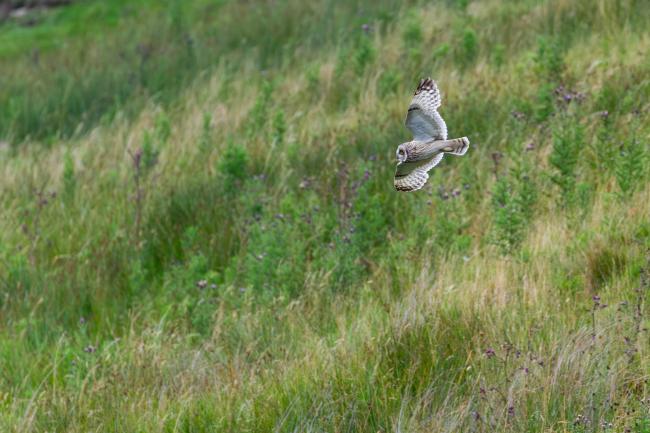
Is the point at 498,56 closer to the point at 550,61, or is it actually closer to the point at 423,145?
the point at 550,61

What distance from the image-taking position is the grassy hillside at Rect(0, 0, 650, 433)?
408 centimetres

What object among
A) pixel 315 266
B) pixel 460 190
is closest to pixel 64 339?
pixel 315 266

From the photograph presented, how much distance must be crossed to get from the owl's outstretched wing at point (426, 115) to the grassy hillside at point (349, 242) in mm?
951

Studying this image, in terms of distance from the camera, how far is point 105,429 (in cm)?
435

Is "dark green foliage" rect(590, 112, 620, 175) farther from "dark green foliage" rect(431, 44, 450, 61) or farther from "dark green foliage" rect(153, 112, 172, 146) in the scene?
"dark green foliage" rect(153, 112, 172, 146)

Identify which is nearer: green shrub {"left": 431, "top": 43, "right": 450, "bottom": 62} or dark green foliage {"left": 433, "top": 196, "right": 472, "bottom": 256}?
dark green foliage {"left": 433, "top": 196, "right": 472, "bottom": 256}

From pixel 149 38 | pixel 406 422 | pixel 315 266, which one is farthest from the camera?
pixel 149 38

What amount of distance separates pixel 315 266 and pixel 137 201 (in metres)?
1.69

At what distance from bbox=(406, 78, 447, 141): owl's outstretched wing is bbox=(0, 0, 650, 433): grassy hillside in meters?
0.95

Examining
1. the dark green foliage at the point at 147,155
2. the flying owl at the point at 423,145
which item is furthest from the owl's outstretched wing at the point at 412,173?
the dark green foliage at the point at 147,155

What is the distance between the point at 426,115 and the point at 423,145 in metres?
0.18

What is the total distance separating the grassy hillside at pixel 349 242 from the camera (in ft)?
13.4

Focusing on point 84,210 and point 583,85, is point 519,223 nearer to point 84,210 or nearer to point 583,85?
point 583,85

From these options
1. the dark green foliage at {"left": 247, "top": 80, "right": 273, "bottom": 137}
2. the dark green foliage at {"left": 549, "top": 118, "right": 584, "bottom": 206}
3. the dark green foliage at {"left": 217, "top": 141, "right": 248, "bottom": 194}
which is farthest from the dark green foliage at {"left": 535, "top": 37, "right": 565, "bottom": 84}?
the dark green foliage at {"left": 217, "top": 141, "right": 248, "bottom": 194}
